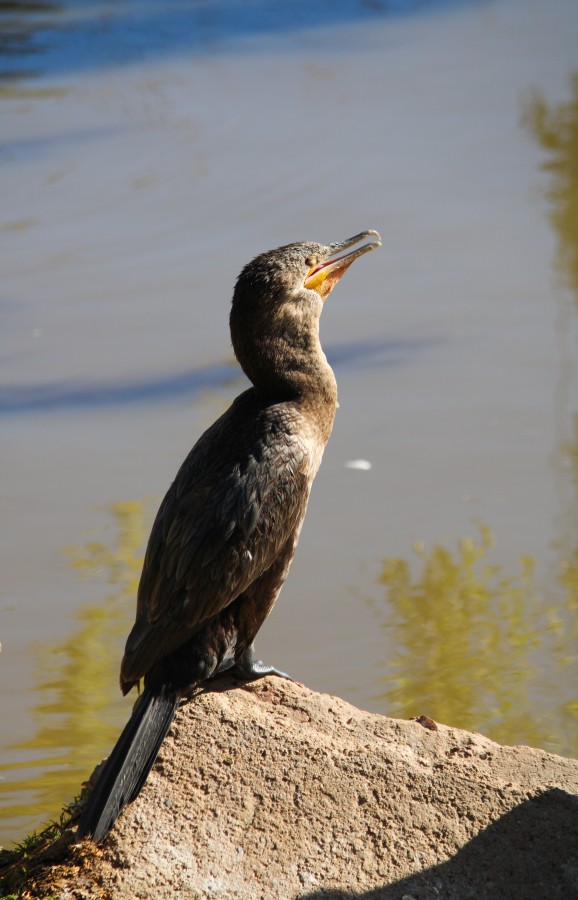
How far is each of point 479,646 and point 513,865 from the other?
2394 mm

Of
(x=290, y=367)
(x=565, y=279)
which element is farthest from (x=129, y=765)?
(x=565, y=279)

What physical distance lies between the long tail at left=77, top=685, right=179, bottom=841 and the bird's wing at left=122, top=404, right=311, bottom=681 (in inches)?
6.6

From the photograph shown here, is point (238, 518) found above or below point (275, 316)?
below

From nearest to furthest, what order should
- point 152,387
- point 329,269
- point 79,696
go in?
1. point 329,269
2. point 79,696
3. point 152,387

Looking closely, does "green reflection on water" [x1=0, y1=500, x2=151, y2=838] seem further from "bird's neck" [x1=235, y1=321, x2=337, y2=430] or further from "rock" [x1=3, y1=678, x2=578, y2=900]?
"bird's neck" [x1=235, y1=321, x2=337, y2=430]

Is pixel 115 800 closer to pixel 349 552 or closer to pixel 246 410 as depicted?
pixel 246 410

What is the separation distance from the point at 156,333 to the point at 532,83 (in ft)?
18.0

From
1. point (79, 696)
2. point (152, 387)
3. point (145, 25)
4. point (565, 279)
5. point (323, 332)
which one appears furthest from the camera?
point (145, 25)

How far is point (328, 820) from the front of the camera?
3777 millimetres

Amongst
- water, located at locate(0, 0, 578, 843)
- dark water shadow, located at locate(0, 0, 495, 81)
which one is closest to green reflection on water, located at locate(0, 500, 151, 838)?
water, located at locate(0, 0, 578, 843)

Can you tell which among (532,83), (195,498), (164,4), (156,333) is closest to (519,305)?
(156,333)

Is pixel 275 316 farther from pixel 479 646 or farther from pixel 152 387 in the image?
pixel 152 387

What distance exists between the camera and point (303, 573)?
6.56 meters

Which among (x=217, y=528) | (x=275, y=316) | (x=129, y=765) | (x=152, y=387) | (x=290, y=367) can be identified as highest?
(x=275, y=316)
